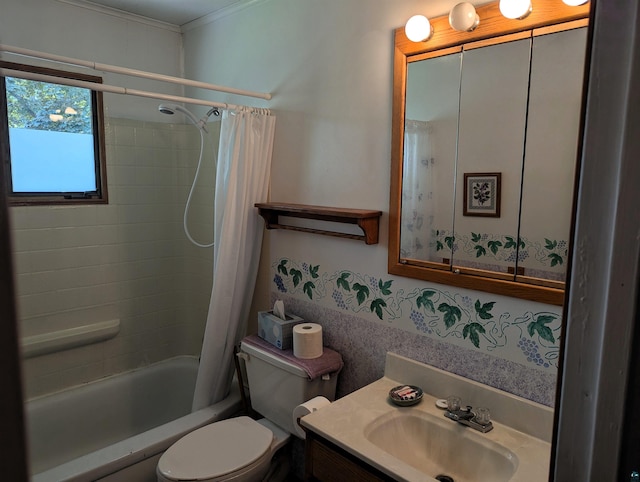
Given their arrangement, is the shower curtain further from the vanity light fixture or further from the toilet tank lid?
the toilet tank lid

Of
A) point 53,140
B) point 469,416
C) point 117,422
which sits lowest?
point 117,422

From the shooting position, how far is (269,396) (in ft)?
6.98

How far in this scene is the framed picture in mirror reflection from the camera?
5.13 ft

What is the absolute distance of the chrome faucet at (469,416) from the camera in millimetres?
1548

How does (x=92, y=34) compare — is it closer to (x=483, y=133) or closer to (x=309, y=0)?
(x=309, y=0)

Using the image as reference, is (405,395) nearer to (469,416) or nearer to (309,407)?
(469,416)

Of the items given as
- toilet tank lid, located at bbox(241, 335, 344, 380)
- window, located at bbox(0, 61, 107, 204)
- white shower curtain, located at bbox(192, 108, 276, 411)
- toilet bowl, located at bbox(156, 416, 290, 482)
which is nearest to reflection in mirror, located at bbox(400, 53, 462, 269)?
toilet tank lid, located at bbox(241, 335, 344, 380)

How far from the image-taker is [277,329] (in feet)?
6.98

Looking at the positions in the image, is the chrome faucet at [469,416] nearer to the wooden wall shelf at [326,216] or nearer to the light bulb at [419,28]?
the wooden wall shelf at [326,216]

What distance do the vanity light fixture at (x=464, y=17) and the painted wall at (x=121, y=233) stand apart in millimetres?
1672

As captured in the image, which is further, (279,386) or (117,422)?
(117,422)

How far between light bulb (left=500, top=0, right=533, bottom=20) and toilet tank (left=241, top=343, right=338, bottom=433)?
1496 mm

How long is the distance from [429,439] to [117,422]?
192 centimetres

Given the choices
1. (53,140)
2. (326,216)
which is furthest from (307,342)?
(53,140)
